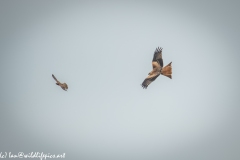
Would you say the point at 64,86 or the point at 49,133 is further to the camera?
the point at 49,133

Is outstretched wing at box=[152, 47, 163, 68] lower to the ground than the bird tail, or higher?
higher

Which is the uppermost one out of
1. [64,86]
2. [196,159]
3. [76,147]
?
[76,147]

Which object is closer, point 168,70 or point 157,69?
point 168,70

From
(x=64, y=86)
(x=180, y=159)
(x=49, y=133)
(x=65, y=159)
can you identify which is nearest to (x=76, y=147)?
(x=49, y=133)

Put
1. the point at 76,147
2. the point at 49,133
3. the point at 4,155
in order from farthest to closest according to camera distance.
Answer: the point at 49,133 → the point at 76,147 → the point at 4,155

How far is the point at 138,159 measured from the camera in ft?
170

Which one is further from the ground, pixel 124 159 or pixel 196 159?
pixel 124 159

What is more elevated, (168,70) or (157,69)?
(157,69)

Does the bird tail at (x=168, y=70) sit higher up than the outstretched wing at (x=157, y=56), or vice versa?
the outstretched wing at (x=157, y=56)

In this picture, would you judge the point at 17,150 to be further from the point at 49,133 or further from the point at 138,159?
the point at 49,133

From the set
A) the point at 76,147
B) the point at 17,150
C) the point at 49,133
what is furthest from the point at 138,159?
the point at 49,133

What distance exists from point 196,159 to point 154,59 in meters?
31.2

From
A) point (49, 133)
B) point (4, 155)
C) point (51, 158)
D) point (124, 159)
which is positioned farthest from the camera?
point (49, 133)

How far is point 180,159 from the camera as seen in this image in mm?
42562
